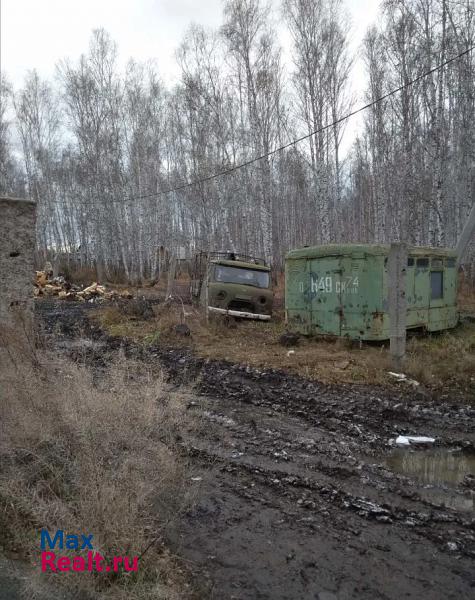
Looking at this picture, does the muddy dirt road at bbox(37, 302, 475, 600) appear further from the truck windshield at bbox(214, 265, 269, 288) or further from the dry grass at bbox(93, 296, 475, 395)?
the truck windshield at bbox(214, 265, 269, 288)

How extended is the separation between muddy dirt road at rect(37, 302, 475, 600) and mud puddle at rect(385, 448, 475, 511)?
0.06 ft

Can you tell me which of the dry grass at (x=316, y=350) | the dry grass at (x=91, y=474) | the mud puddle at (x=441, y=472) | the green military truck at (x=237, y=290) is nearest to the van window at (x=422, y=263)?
the dry grass at (x=316, y=350)

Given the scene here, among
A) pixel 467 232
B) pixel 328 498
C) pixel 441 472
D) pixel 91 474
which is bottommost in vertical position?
pixel 441 472

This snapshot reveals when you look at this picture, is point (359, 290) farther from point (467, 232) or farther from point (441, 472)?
point (441, 472)

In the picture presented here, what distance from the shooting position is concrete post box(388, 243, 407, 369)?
7219mm

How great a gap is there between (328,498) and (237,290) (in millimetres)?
8572

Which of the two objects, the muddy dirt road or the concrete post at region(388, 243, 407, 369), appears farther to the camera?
the concrete post at region(388, 243, 407, 369)

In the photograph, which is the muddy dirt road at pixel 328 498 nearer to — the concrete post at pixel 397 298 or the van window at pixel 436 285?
the concrete post at pixel 397 298

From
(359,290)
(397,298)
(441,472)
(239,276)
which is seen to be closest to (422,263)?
(359,290)

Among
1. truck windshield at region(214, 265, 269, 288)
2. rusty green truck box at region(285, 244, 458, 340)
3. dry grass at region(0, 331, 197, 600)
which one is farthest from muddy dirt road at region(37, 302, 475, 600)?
truck windshield at region(214, 265, 269, 288)

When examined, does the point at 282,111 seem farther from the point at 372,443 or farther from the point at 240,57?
the point at 372,443

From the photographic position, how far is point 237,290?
11938mm

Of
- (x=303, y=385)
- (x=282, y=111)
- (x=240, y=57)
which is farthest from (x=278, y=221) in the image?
(x=303, y=385)

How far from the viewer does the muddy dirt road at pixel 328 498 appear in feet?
8.79
